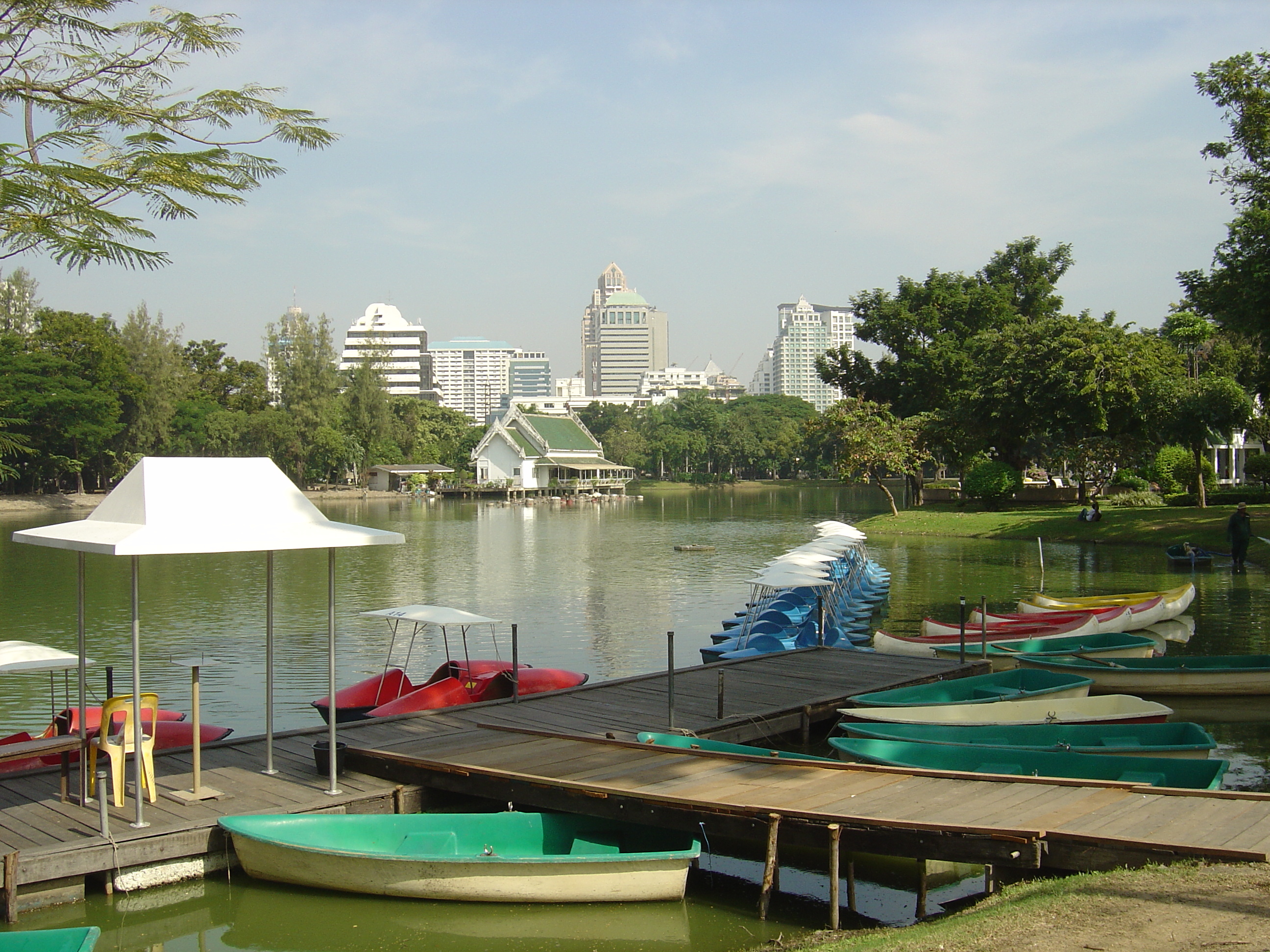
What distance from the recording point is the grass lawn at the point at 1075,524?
33.7 metres

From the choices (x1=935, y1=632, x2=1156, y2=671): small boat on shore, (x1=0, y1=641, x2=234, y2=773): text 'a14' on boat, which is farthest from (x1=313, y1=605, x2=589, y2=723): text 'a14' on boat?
(x1=935, y1=632, x2=1156, y2=671): small boat on shore

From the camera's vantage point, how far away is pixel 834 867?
6867mm

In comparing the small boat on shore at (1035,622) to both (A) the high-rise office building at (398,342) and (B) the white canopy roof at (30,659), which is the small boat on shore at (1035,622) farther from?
(A) the high-rise office building at (398,342)

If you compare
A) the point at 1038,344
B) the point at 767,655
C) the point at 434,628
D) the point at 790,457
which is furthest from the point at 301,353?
the point at 767,655

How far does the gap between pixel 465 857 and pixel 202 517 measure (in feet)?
10.7

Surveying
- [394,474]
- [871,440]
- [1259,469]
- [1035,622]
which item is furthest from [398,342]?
[1035,622]

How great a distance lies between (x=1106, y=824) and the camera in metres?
6.65

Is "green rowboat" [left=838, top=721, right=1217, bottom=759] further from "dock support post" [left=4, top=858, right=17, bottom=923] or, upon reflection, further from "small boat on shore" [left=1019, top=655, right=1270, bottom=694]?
"dock support post" [left=4, top=858, right=17, bottom=923]

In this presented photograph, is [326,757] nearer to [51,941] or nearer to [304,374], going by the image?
[51,941]

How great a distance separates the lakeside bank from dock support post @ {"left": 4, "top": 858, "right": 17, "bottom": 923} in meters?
30.5

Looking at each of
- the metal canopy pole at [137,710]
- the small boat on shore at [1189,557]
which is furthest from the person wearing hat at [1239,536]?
the metal canopy pole at [137,710]

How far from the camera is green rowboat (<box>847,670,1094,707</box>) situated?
1184cm

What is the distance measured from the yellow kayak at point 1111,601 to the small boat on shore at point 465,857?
1411 centimetres

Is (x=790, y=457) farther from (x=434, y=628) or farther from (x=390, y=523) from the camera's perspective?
(x=434, y=628)
